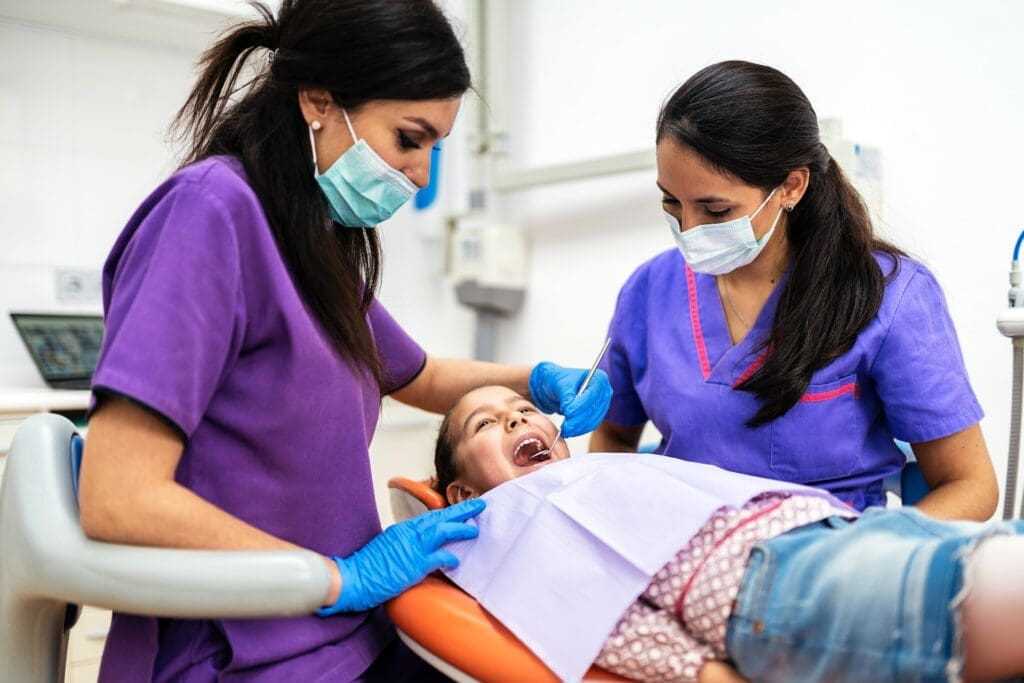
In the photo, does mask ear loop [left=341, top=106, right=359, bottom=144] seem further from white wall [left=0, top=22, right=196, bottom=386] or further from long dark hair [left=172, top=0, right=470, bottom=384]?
white wall [left=0, top=22, right=196, bottom=386]

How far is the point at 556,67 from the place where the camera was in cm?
305

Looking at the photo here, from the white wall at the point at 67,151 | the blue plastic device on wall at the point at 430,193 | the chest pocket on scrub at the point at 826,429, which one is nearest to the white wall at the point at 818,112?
the blue plastic device on wall at the point at 430,193

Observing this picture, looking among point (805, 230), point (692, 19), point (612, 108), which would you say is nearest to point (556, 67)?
point (612, 108)

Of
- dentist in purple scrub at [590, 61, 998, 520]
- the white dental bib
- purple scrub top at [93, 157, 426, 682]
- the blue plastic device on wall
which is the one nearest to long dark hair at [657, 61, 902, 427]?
dentist in purple scrub at [590, 61, 998, 520]

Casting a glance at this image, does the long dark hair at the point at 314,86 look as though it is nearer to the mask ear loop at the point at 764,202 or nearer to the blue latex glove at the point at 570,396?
the blue latex glove at the point at 570,396

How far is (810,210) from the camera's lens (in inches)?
61.6

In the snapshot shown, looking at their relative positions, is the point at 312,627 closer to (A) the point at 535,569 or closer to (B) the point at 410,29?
(A) the point at 535,569

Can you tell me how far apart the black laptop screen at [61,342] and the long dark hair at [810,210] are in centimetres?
180

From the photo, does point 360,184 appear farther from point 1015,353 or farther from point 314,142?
point 1015,353

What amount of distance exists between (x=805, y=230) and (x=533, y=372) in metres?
0.56

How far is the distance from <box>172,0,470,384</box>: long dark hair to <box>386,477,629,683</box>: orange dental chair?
1.05 ft

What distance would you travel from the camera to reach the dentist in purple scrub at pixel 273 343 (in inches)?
37.6

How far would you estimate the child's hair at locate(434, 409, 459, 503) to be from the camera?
156cm

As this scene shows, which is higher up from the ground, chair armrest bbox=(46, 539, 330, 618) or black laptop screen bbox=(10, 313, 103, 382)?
chair armrest bbox=(46, 539, 330, 618)
